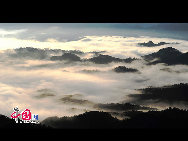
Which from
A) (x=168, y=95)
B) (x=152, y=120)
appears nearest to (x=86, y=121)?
(x=152, y=120)

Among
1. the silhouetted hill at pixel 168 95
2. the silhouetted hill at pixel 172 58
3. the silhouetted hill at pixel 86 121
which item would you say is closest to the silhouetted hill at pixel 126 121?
the silhouetted hill at pixel 86 121

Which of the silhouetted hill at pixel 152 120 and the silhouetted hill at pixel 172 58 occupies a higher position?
the silhouetted hill at pixel 172 58

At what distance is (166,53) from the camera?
192 meters

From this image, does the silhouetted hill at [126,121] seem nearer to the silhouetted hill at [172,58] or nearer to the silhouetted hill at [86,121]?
the silhouetted hill at [86,121]

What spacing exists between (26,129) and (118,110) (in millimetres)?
90715

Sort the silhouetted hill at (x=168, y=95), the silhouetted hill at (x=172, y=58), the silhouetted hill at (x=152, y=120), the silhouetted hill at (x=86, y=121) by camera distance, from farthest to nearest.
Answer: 1. the silhouetted hill at (x=172, y=58)
2. the silhouetted hill at (x=168, y=95)
3. the silhouetted hill at (x=86, y=121)
4. the silhouetted hill at (x=152, y=120)

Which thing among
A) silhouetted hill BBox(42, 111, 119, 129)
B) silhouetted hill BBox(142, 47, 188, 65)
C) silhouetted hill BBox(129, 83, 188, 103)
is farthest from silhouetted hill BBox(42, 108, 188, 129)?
silhouetted hill BBox(142, 47, 188, 65)

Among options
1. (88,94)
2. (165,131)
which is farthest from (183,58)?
(165,131)

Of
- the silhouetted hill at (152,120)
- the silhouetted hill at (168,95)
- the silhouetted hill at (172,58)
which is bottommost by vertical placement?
the silhouetted hill at (152,120)

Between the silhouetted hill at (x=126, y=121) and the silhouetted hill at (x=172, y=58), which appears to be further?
the silhouetted hill at (x=172, y=58)

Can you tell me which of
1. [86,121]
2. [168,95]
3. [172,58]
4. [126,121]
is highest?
[172,58]

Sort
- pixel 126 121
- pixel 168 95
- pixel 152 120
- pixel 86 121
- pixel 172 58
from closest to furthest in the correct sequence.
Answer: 1. pixel 152 120
2. pixel 86 121
3. pixel 126 121
4. pixel 168 95
5. pixel 172 58

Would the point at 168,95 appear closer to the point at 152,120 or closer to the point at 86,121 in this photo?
the point at 152,120

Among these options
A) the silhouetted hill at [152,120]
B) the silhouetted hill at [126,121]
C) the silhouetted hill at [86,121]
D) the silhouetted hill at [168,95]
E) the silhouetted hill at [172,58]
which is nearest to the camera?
the silhouetted hill at [152,120]
